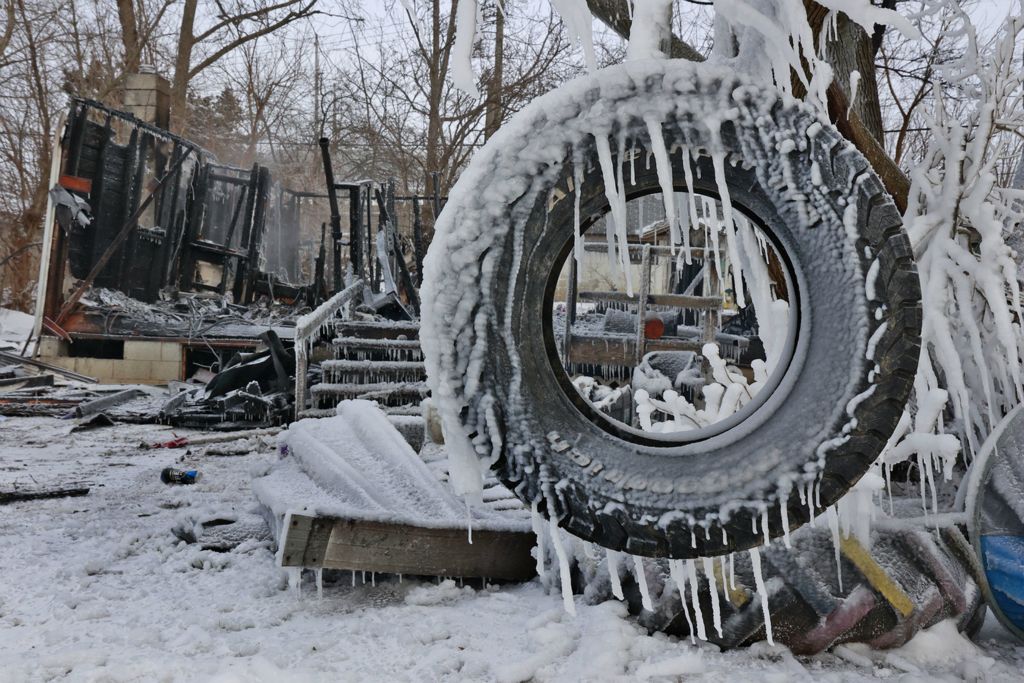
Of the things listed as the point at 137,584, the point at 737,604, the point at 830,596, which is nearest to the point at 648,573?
the point at 737,604

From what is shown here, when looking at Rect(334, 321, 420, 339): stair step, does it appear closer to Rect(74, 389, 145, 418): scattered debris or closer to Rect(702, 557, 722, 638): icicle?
Rect(74, 389, 145, 418): scattered debris

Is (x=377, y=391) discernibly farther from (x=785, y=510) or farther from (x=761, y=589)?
(x=785, y=510)

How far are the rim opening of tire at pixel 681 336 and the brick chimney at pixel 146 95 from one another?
8.60 meters

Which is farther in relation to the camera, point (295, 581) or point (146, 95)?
point (146, 95)

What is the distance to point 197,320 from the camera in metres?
9.49

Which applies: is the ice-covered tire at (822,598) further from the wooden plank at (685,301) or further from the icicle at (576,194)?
the wooden plank at (685,301)

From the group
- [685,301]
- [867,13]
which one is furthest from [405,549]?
[685,301]

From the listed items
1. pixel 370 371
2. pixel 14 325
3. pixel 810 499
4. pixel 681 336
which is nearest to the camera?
pixel 810 499

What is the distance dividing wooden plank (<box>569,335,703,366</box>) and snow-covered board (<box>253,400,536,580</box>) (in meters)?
4.32

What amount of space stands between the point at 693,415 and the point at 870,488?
2.54 ft

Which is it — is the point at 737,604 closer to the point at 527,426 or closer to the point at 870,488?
the point at 870,488

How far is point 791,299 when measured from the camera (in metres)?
1.36

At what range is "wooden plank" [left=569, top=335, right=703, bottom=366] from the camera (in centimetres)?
698

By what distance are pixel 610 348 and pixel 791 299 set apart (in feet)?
18.8
